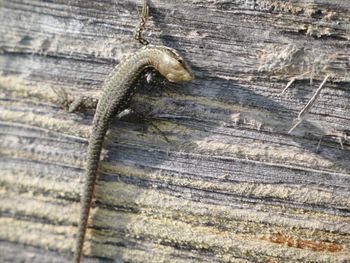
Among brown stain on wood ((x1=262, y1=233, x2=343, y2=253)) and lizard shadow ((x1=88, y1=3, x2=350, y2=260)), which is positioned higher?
lizard shadow ((x1=88, y1=3, x2=350, y2=260))

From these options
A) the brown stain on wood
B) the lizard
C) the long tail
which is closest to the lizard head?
the lizard

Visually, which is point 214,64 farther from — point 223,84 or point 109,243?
point 109,243

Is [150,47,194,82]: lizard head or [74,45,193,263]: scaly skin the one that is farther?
[74,45,193,263]: scaly skin

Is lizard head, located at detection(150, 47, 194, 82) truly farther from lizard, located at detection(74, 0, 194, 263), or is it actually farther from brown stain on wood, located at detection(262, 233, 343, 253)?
brown stain on wood, located at detection(262, 233, 343, 253)

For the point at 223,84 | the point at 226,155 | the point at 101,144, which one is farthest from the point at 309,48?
the point at 101,144

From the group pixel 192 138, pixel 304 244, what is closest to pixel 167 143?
pixel 192 138

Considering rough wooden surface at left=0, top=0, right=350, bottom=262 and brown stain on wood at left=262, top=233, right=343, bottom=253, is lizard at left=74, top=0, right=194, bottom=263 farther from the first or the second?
brown stain on wood at left=262, top=233, right=343, bottom=253

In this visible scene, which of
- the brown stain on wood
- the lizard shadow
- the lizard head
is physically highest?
the lizard head
